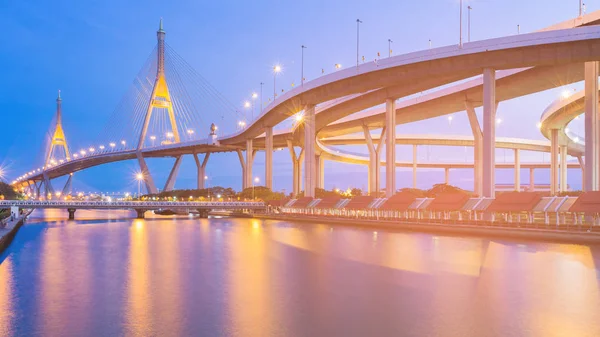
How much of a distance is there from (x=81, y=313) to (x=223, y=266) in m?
8.15

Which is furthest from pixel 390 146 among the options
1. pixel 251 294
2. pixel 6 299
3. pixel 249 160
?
pixel 6 299

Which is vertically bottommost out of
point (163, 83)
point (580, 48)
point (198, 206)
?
point (198, 206)

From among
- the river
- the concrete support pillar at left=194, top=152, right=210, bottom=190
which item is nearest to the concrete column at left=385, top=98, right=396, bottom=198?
the river

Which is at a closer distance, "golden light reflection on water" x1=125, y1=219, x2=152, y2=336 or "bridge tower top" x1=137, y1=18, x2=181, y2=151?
"golden light reflection on water" x1=125, y1=219, x2=152, y2=336

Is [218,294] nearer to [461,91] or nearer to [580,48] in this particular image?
[580,48]

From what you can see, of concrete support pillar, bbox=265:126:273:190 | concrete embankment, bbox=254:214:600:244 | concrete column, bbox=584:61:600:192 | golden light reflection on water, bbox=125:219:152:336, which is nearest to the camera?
golden light reflection on water, bbox=125:219:152:336

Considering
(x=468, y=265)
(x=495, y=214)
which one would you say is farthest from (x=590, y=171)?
(x=468, y=265)

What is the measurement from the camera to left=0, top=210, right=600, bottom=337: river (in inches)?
398

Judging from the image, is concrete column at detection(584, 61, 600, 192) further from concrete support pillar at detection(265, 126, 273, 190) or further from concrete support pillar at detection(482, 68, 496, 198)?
concrete support pillar at detection(265, 126, 273, 190)

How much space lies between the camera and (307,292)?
13672mm

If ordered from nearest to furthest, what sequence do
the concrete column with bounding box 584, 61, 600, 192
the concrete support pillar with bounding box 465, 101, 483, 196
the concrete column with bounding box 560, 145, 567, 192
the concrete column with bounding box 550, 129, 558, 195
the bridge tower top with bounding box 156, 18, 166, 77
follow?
the concrete column with bounding box 584, 61, 600, 192
the concrete support pillar with bounding box 465, 101, 483, 196
the concrete column with bounding box 550, 129, 558, 195
the concrete column with bounding box 560, 145, 567, 192
the bridge tower top with bounding box 156, 18, 166, 77

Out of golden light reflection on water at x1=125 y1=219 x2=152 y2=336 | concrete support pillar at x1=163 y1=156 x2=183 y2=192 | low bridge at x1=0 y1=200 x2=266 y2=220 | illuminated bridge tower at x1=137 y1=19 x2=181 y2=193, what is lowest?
low bridge at x1=0 y1=200 x2=266 y2=220

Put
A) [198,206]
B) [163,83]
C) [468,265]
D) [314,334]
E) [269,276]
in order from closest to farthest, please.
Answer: [314,334]
[269,276]
[468,265]
[198,206]
[163,83]

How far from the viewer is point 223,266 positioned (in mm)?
19281
